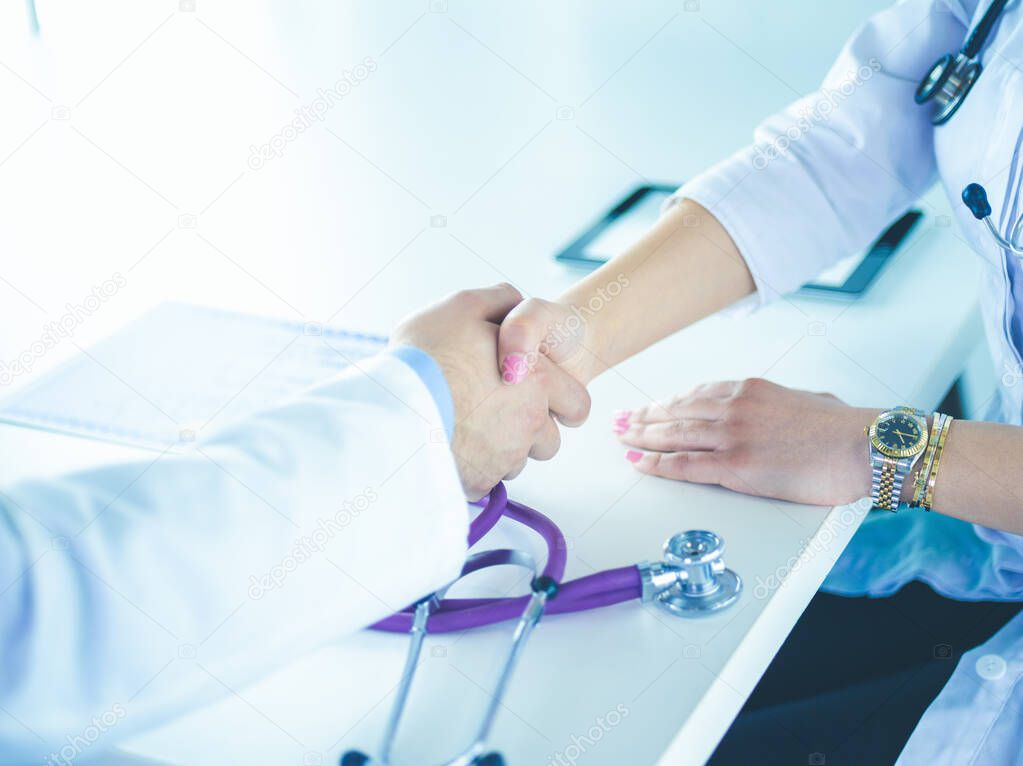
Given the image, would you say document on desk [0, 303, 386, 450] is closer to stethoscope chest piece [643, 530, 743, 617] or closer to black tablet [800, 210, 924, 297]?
stethoscope chest piece [643, 530, 743, 617]

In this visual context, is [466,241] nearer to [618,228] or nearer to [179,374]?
[618,228]

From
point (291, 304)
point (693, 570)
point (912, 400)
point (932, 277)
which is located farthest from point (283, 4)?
point (693, 570)

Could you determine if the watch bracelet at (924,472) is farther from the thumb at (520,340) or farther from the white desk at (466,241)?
the thumb at (520,340)

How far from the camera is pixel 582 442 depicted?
96cm

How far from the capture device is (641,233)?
1.32 m

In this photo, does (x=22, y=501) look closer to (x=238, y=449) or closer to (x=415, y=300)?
(x=238, y=449)

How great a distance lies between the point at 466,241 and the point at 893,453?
2.04 feet

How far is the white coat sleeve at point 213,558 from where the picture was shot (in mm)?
597

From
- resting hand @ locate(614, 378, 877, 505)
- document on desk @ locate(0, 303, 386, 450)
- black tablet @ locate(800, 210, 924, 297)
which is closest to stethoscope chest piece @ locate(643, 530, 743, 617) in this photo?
resting hand @ locate(614, 378, 877, 505)

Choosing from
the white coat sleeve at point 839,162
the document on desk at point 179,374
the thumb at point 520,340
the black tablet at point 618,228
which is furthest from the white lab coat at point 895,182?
the document on desk at point 179,374

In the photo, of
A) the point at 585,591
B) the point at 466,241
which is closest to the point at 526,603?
the point at 585,591

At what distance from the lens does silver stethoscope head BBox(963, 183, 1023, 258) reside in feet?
3.01

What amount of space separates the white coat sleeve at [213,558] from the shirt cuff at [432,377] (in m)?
0.04

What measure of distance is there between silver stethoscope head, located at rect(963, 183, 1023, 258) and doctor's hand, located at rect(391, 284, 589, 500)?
1.25ft
